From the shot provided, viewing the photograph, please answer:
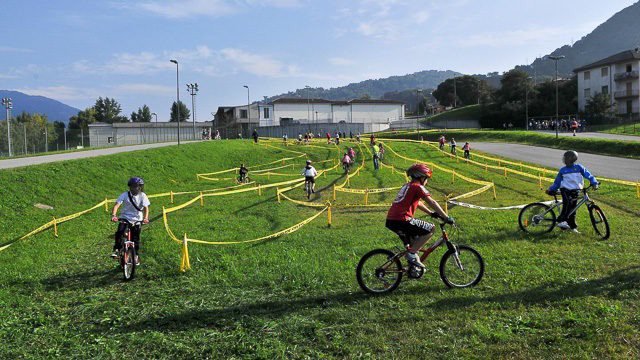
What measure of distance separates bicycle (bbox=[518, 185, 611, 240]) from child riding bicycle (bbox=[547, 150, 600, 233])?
0.15m

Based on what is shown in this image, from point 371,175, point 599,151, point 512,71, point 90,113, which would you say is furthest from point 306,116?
point 371,175

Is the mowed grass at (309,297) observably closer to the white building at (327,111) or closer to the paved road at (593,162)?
the paved road at (593,162)

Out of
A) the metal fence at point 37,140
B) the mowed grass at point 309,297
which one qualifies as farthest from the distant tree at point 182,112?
the mowed grass at point 309,297

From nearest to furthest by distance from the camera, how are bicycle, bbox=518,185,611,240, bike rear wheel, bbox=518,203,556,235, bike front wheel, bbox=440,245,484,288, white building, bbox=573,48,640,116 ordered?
bike front wheel, bbox=440,245,484,288 < bicycle, bbox=518,185,611,240 < bike rear wheel, bbox=518,203,556,235 < white building, bbox=573,48,640,116

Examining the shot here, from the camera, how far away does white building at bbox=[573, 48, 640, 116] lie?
7119cm

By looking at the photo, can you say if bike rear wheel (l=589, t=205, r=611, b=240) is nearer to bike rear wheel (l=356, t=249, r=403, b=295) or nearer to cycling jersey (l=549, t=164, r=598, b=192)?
cycling jersey (l=549, t=164, r=598, b=192)

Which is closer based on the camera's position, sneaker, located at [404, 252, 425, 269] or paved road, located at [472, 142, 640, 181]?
sneaker, located at [404, 252, 425, 269]

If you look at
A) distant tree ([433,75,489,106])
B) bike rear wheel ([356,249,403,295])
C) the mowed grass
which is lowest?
the mowed grass

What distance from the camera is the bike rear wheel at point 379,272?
748 centimetres

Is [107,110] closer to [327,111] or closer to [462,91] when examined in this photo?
[327,111]

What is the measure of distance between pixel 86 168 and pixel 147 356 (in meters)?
22.9

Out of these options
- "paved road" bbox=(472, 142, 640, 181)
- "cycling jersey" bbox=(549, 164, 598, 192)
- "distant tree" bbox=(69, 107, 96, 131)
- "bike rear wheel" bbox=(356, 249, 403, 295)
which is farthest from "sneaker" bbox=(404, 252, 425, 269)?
"distant tree" bbox=(69, 107, 96, 131)

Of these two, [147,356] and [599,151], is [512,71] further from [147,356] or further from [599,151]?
[147,356]

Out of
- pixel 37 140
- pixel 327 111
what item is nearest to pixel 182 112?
pixel 327 111
